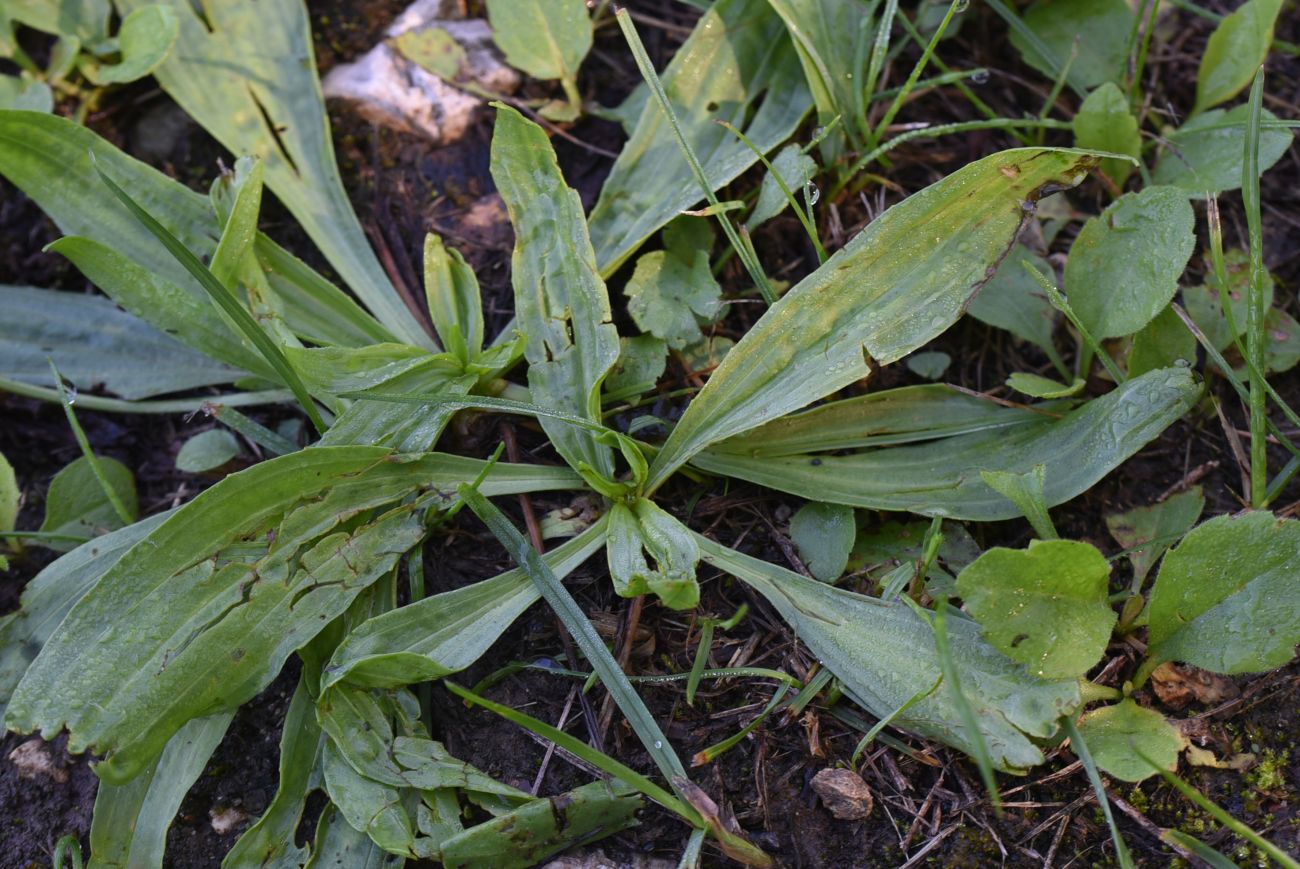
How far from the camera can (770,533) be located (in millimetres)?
1980

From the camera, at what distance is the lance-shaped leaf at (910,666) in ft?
5.25

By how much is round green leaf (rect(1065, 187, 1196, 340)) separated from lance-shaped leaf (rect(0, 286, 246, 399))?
5.93ft

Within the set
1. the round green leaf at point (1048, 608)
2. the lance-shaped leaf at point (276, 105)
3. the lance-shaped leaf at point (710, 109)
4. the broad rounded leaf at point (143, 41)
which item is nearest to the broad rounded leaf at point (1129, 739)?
A: the round green leaf at point (1048, 608)

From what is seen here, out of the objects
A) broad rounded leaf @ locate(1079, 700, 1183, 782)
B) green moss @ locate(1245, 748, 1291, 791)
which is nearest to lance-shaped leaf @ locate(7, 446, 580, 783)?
broad rounded leaf @ locate(1079, 700, 1183, 782)

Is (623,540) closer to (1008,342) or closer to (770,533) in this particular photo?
(770,533)

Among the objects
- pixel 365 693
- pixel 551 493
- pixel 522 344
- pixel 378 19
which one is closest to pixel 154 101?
pixel 378 19

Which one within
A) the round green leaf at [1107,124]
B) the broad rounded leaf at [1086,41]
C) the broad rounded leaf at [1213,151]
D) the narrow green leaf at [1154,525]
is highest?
the broad rounded leaf at [1086,41]

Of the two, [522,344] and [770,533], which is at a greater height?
[522,344]

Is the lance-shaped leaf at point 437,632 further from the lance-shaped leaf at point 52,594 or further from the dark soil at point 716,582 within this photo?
the lance-shaped leaf at point 52,594

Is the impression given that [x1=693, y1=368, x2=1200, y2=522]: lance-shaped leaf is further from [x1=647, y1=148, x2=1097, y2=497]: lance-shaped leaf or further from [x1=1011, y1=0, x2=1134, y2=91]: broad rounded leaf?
[x1=1011, y1=0, x2=1134, y2=91]: broad rounded leaf

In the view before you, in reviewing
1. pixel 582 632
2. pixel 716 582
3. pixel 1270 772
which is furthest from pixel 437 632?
pixel 1270 772

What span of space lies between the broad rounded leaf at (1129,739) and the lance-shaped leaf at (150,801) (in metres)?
1.52

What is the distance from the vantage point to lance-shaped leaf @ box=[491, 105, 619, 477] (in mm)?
1964

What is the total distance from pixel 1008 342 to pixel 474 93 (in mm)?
1404
